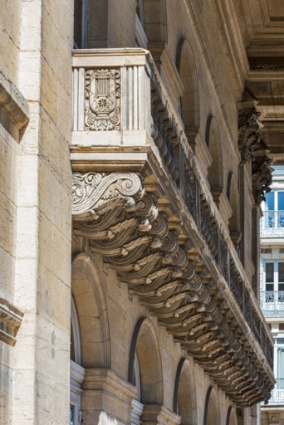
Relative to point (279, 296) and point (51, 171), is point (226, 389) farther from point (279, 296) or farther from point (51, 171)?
point (279, 296)

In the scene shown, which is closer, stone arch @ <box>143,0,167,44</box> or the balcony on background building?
stone arch @ <box>143,0,167,44</box>

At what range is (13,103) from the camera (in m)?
9.34

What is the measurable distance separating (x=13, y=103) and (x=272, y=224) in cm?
4816

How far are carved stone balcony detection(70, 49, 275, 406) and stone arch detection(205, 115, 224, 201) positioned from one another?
5.55m

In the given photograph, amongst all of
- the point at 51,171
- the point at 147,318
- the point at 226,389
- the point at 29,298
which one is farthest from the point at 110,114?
the point at 226,389

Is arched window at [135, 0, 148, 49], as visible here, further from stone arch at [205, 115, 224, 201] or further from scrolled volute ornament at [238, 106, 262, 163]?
scrolled volute ornament at [238, 106, 262, 163]

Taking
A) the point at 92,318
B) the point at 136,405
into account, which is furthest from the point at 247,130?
the point at 92,318

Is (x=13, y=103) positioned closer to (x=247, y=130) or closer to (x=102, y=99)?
(x=102, y=99)

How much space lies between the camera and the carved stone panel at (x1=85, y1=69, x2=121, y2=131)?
432 inches

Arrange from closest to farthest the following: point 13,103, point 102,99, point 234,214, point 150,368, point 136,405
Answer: point 13,103, point 102,99, point 136,405, point 150,368, point 234,214

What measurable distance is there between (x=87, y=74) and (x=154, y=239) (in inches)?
79.6

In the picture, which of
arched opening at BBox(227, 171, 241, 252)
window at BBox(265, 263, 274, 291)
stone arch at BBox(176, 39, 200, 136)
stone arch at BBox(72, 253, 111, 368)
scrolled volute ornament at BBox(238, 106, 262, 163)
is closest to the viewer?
stone arch at BBox(72, 253, 111, 368)

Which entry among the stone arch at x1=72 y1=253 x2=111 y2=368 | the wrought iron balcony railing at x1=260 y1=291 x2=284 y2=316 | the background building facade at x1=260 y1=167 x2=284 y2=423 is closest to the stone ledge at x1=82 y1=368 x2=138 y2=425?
the stone arch at x1=72 y1=253 x2=111 y2=368

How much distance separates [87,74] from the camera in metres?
11.2
